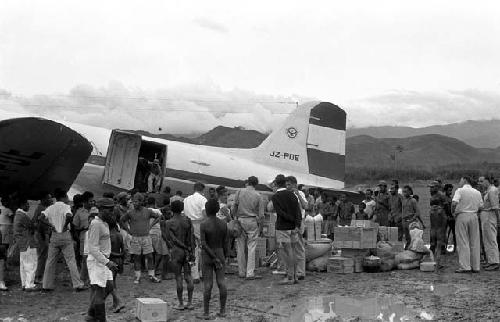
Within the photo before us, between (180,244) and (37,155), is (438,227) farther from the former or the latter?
(37,155)

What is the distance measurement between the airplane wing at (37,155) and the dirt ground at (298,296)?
198cm

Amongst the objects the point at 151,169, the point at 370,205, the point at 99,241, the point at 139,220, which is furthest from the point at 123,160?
the point at 99,241

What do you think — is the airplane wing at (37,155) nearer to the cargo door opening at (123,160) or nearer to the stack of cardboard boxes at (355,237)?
the cargo door opening at (123,160)

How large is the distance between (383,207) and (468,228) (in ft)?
10.7

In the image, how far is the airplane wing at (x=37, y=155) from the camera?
933 cm

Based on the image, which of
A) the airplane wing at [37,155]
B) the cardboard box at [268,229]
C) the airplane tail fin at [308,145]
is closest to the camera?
the airplane wing at [37,155]

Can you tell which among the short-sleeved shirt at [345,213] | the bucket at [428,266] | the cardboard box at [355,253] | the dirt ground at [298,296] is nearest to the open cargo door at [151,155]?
the short-sleeved shirt at [345,213]

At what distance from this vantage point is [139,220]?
978 centimetres

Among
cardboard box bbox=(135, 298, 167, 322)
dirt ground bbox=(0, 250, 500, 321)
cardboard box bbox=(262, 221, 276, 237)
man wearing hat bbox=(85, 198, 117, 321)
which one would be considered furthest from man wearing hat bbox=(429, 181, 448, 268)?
man wearing hat bbox=(85, 198, 117, 321)

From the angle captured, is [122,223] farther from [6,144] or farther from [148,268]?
[6,144]

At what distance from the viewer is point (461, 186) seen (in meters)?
10.5

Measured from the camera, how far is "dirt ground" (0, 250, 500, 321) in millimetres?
7609

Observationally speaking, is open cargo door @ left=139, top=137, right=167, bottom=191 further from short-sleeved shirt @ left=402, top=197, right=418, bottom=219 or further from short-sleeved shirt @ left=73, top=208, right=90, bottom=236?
short-sleeved shirt @ left=402, top=197, right=418, bottom=219

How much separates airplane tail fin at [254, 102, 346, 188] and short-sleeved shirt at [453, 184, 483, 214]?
325 inches
